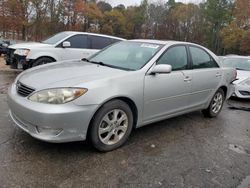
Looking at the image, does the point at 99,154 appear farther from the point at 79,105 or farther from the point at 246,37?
the point at 246,37

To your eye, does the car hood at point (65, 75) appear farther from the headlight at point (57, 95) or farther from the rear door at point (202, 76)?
the rear door at point (202, 76)

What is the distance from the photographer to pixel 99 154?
3.55 metres

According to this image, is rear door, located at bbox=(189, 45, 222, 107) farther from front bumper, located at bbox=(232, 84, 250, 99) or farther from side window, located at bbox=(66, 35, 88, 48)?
side window, located at bbox=(66, 35, 88, 48)

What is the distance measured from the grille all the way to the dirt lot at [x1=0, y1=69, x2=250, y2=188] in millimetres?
662

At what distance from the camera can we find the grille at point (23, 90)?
339 cm

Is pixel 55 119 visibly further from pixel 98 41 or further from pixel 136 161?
pixel 98 41

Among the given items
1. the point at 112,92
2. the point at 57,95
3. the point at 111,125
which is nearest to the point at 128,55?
the point at 112,92

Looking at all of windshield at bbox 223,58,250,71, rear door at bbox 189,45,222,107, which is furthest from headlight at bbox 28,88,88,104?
windshield at bbox 223,58,250,71

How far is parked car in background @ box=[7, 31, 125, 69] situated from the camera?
26.7ft

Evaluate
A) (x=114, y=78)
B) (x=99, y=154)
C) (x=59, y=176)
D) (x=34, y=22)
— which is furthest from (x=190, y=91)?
(x=34, y=22)

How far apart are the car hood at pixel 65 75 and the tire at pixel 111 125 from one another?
40cm

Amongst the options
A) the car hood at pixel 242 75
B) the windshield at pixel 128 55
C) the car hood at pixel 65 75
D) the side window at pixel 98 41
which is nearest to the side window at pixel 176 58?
the windshield at pixel 128 55

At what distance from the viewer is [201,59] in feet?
17.0

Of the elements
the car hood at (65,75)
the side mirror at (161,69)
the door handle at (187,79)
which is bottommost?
the door handle at (187,79)
